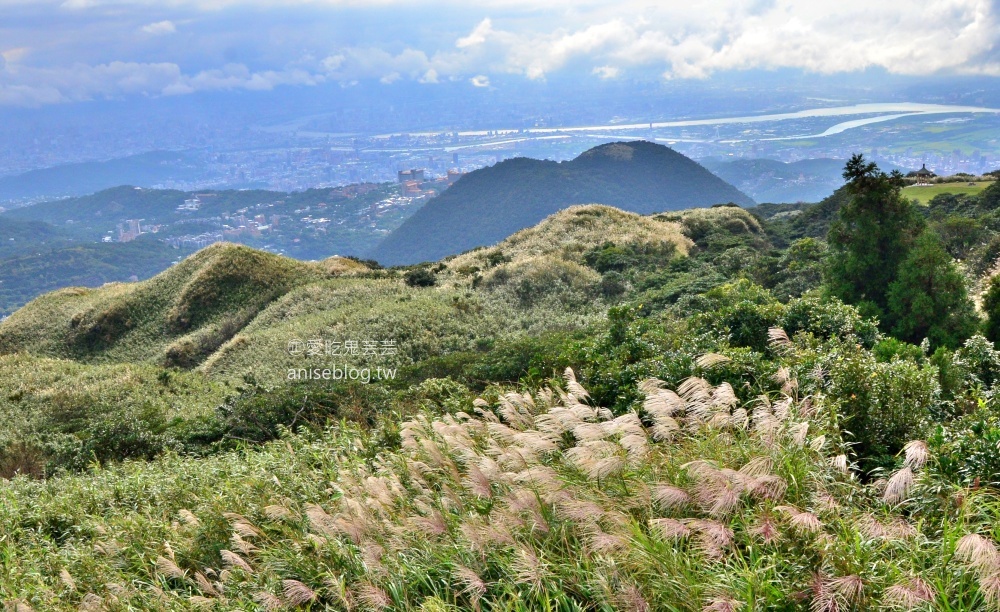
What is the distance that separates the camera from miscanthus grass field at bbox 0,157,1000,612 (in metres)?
2.97

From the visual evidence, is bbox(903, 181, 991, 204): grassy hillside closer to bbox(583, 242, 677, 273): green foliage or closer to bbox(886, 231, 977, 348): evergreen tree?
bbox(583, 242, 677, 273): green foliage

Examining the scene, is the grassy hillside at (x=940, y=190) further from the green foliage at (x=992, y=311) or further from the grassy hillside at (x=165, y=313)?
the grassy hillside at (x=165, y=313)

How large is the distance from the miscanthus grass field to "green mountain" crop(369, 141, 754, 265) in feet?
172

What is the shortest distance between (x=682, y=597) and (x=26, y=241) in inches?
4536

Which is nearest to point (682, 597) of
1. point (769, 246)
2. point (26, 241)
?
point (769, 246)

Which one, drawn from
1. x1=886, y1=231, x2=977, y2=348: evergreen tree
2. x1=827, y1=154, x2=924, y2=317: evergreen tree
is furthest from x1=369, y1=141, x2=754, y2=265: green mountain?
x1=886, y1=231, x2=977, y2=348: evergreen tree

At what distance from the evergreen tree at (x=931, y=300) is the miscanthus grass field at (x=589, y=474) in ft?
0.13

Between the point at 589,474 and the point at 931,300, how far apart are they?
10.5m

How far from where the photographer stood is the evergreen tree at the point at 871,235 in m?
12.9

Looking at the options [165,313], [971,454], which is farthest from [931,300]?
[165,313]

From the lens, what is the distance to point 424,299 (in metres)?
18.8

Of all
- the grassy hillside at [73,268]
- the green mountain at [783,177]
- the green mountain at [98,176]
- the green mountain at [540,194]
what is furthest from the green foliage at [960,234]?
the green mountain at [98,176]

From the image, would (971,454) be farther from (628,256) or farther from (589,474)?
(628,256)

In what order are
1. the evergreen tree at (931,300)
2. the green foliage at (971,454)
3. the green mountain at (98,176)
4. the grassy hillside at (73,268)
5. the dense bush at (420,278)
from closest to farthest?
the green foliage at (971,454), the evergreen tree at (931,300), the dense bush at (420,278), the grassy hillside at (73,268), the green mountain at (98,176)
